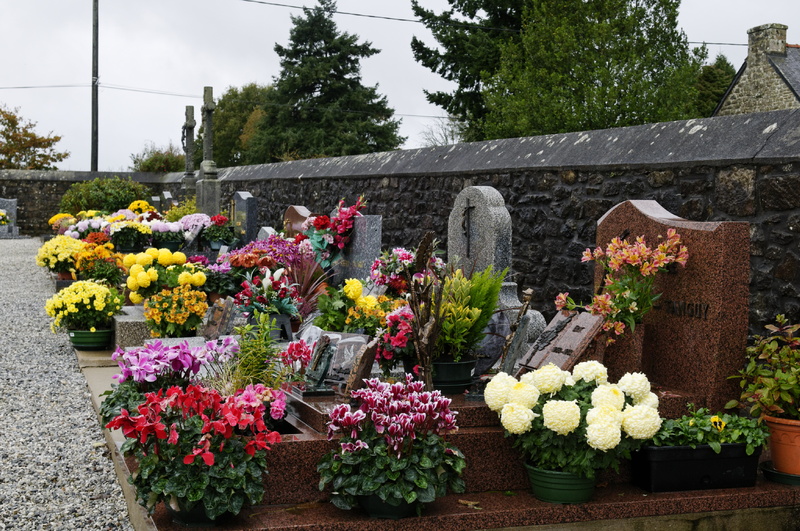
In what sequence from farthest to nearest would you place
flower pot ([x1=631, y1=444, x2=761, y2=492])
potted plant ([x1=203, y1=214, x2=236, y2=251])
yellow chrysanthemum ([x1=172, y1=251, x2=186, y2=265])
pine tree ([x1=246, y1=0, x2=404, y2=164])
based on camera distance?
1. pine tree ([x1=246, y1=0, x2=404, y2=164])
2. potted plant ([x1=203, y1=214, x2=236, y2=251])
3. yellow chrysanthemum ([x1=172, y1=251, x2=186, y2=265])
4. flower pot ([x1=631, y1=444, x2=761, y2=492])

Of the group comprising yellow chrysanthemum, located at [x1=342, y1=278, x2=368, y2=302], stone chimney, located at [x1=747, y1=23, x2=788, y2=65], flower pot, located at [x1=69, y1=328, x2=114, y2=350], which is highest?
stone chimney, located at [x1=747, y1=23, x2=788, y2=65]

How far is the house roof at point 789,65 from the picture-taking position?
24266mm

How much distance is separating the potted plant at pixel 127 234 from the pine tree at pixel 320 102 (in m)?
21.1

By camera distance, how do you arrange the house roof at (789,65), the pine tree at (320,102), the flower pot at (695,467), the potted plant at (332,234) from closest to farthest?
the flower pot at (695,467)
the potted plant at (332,234)
the house roof at (789,65)
the pine tree at (320,102)

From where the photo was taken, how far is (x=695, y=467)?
405 cm

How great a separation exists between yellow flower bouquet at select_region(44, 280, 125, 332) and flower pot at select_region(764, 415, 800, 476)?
5.83 m

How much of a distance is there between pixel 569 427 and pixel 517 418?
23 cm

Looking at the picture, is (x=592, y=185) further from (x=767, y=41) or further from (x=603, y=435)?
(x=767, y=41)

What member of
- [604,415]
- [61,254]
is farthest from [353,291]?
[61,254]

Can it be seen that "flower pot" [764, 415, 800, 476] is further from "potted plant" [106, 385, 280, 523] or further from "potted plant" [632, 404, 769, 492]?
"potted plant" [106, 385, 280, 523]

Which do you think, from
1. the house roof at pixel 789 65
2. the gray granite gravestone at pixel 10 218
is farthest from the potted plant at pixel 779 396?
the house roof at pixel 789 65

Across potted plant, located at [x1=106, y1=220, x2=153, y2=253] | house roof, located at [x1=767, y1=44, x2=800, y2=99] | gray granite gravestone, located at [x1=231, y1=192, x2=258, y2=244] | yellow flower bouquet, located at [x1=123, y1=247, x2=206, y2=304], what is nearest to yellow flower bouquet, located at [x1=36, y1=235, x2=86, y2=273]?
potted plant, located at [x1=106, y1=220, x2=153, y2=253]

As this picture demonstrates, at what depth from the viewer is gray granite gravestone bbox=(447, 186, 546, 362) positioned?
6.12m

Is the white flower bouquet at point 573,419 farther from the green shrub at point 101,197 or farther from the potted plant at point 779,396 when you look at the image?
the green shrub at point 101,197
